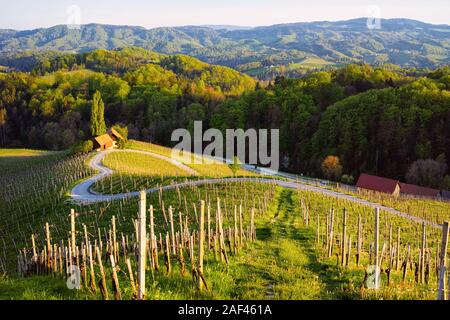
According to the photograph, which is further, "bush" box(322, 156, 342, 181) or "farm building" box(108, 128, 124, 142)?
"farm building" box(108, 128, 124, 142)

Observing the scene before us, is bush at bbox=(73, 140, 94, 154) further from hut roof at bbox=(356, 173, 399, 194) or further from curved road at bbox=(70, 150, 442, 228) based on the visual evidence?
hut roof at bbox=(356, 173, 399, 194)

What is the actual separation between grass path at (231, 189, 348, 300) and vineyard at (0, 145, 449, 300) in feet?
0.15

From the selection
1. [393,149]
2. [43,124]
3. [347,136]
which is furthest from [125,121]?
[393,149]

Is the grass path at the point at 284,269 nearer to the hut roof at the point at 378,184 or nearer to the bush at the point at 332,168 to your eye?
the hut roof at the point at 378,184

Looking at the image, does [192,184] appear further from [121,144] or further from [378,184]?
[121,144]

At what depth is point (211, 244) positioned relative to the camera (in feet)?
54.7

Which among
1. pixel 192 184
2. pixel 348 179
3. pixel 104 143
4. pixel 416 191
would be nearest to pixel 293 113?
pixel 348 179

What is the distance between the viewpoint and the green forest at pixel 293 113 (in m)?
75.9

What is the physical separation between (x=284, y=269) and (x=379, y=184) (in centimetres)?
4934

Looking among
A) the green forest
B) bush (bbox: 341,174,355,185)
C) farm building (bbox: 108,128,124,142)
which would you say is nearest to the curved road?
farm building (bbox: 108,128,124,142)

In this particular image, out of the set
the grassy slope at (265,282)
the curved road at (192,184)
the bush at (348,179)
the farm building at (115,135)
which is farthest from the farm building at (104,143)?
the grassy slope at (265,282)

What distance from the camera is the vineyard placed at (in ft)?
34.8

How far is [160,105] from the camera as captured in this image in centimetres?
11844

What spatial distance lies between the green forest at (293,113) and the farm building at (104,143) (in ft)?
30.3
